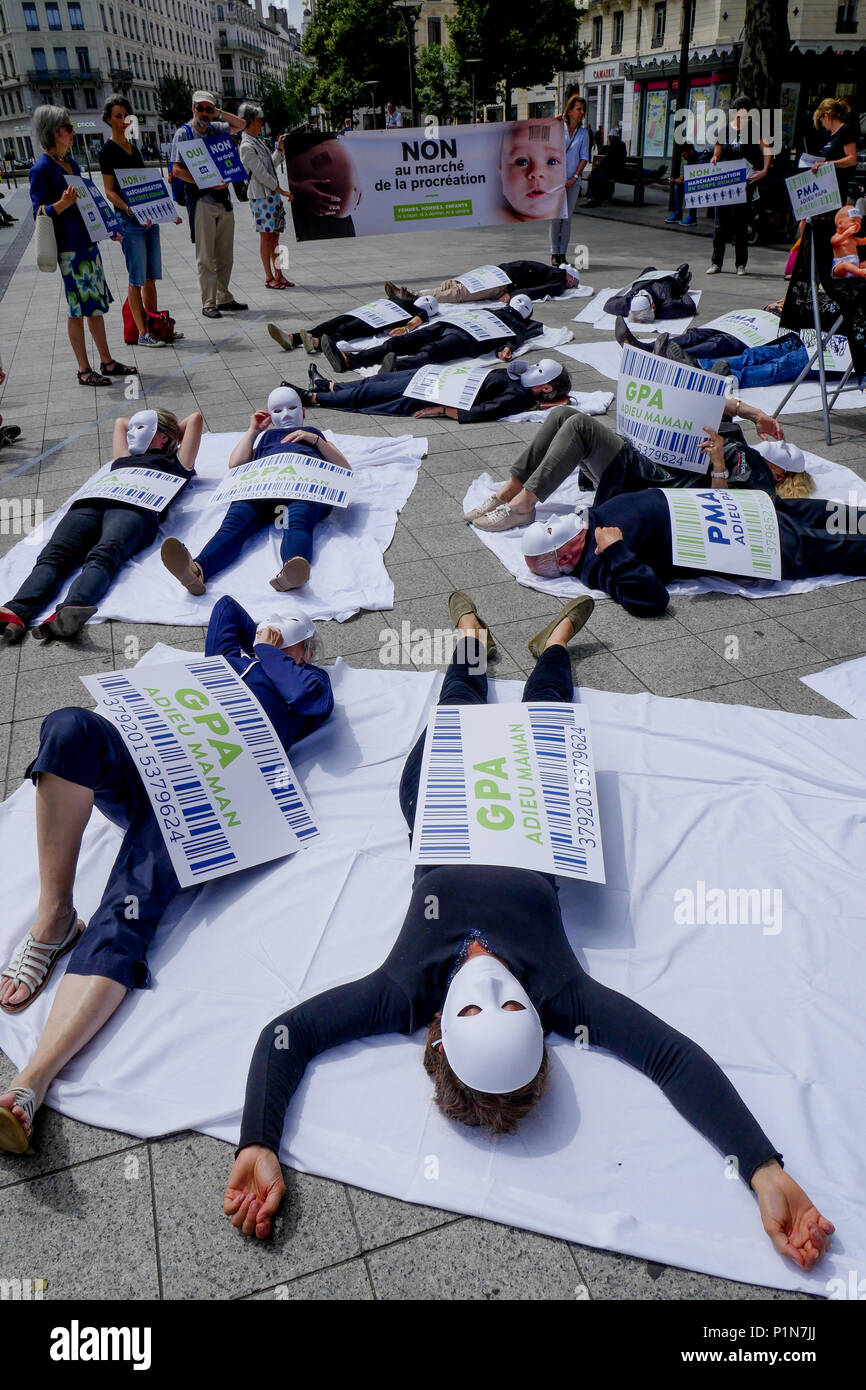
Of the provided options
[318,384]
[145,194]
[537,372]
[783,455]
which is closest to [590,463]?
[783,455]

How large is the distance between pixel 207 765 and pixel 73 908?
26.6 inches

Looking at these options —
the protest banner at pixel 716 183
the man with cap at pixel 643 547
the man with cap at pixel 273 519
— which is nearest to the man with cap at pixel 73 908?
the man with cap at pixel 273 519

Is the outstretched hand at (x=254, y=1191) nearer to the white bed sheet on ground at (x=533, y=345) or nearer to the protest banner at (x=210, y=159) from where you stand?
the white bed sheet on ground at (x=533, y=345)

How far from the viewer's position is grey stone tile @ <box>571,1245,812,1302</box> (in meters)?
2.17

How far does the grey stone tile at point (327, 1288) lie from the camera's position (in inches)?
85.9

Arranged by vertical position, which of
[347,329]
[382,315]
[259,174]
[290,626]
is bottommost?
[290,626]

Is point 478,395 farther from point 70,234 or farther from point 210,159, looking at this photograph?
point 210,159

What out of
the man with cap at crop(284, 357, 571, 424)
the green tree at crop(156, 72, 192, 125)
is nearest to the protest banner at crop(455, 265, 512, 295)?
the man with cap at crop(284, 357, 571, 424)

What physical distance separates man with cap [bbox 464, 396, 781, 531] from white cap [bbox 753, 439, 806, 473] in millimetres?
228

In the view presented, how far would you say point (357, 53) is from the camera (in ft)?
139

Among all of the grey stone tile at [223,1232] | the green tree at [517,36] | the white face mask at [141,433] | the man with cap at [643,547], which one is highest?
the green tree at [517,36]

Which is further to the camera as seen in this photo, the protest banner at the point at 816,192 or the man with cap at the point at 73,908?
the protest banner at the point at 816,192

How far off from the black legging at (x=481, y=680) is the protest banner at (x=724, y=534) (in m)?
1.28

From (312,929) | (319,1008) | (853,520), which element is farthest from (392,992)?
(853,520)
